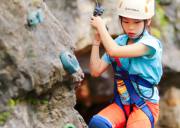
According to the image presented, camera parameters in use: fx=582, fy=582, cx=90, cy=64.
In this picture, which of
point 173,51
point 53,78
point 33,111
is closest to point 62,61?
point 53,78

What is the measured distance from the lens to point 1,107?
4.34 m

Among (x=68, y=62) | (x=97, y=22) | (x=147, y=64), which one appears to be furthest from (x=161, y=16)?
(x=68, y=62)

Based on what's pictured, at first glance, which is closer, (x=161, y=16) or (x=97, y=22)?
(x=97, y=22)

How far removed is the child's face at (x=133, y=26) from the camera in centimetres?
477

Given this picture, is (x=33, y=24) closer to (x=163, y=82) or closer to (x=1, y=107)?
(x=1, y=107)

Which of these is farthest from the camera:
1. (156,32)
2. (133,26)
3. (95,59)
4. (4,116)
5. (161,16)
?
(161,16)

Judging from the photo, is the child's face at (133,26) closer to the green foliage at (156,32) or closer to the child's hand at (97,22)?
the child's hand at (97,22)

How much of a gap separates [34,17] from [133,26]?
83 cm

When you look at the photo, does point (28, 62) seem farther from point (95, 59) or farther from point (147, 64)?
point (147, 64)

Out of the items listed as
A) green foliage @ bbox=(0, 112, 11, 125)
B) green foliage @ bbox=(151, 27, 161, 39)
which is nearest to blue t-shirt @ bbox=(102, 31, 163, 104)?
green foliage @ bbox=(0, 112, 11, 125)

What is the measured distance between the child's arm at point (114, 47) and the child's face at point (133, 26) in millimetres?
120

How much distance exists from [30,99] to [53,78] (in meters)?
0.25

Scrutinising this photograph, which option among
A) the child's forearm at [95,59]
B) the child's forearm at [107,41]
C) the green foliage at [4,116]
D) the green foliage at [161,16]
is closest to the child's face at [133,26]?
the child's forearm at [107,41]

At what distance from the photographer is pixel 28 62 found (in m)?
4.44
